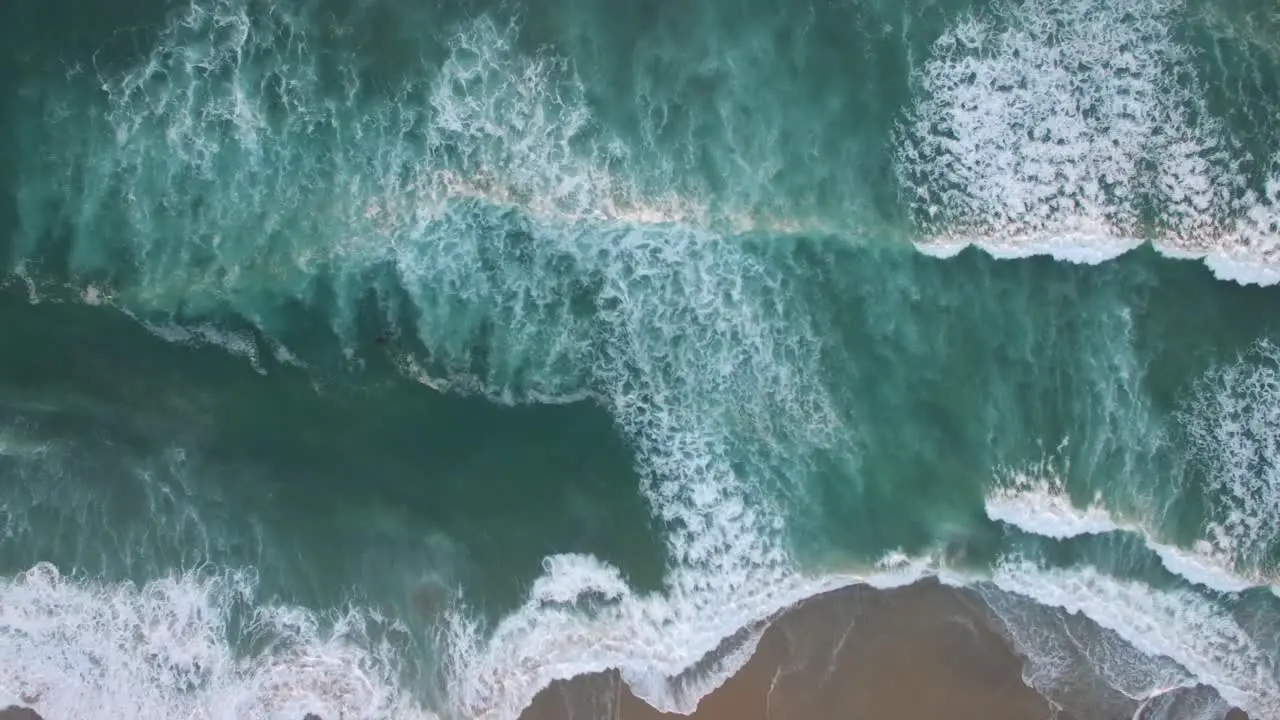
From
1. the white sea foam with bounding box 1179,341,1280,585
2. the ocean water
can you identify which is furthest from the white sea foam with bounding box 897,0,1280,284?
the white sea foam with bounding box 1179,341,1280,585

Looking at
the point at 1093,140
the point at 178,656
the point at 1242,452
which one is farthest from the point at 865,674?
the point at 178,656

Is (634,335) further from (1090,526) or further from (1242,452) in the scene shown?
(1242,452)

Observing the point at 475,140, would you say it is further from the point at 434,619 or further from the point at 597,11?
the point at 434,619

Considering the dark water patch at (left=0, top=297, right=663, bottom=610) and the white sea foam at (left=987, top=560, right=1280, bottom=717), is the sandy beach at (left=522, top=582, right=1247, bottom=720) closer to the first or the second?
the white sea foam at (left=987, top=560, right=1280, bottom=717)

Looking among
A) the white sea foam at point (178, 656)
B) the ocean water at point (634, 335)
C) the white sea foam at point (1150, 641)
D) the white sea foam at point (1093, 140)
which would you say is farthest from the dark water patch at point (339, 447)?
the white sea foam at point (1093, 140)

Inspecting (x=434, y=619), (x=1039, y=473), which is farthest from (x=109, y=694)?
(x=1039, y=473)

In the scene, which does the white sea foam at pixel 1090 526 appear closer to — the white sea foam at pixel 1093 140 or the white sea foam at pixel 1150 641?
the white sea foam at pixel 1150 641
